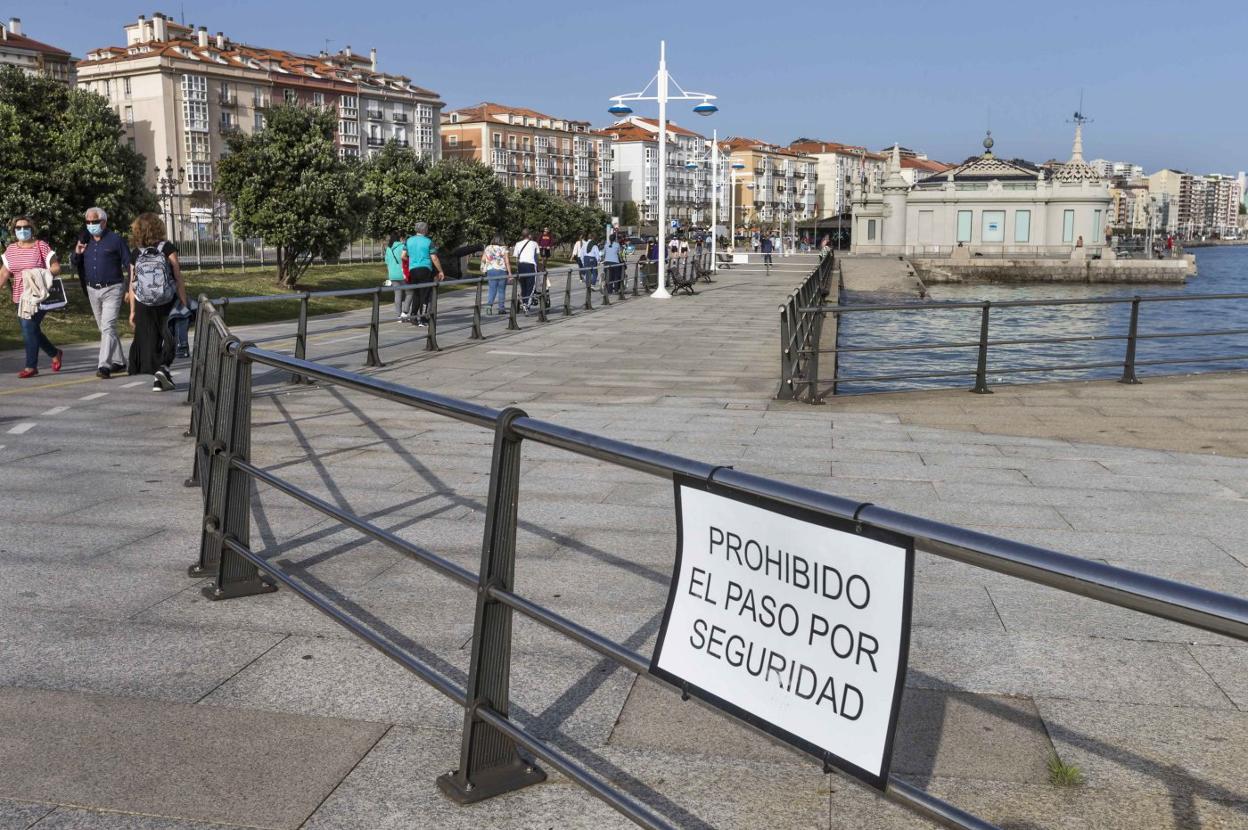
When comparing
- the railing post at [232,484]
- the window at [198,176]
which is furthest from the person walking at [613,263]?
the window at [198,176]

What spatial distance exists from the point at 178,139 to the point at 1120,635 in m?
96.3

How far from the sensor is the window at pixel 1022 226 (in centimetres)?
10469

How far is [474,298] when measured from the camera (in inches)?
727

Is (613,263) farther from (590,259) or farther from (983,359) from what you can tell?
(983,359)

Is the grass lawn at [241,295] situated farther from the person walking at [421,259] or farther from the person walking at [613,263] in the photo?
the person walking at [613,263]

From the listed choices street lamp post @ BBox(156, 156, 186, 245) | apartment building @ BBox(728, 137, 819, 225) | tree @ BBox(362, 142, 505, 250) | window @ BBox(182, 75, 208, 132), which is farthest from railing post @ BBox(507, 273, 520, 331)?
apartment building @ BBox(728, 137, 819, 225)

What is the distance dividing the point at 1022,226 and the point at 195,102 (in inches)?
2792

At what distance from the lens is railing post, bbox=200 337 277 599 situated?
14.7 feet

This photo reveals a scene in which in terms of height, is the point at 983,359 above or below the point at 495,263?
below

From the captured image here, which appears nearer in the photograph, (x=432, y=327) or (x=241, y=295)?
(x=432, y=327)

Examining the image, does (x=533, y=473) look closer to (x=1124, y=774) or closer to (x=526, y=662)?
(x=526, y=662)

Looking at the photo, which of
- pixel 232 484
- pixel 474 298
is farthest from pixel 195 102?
pixel 232 484

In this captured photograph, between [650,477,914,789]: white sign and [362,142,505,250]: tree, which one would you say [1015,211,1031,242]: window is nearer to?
[362,142,505,250]: tree

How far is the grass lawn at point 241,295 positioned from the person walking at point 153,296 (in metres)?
5.92
